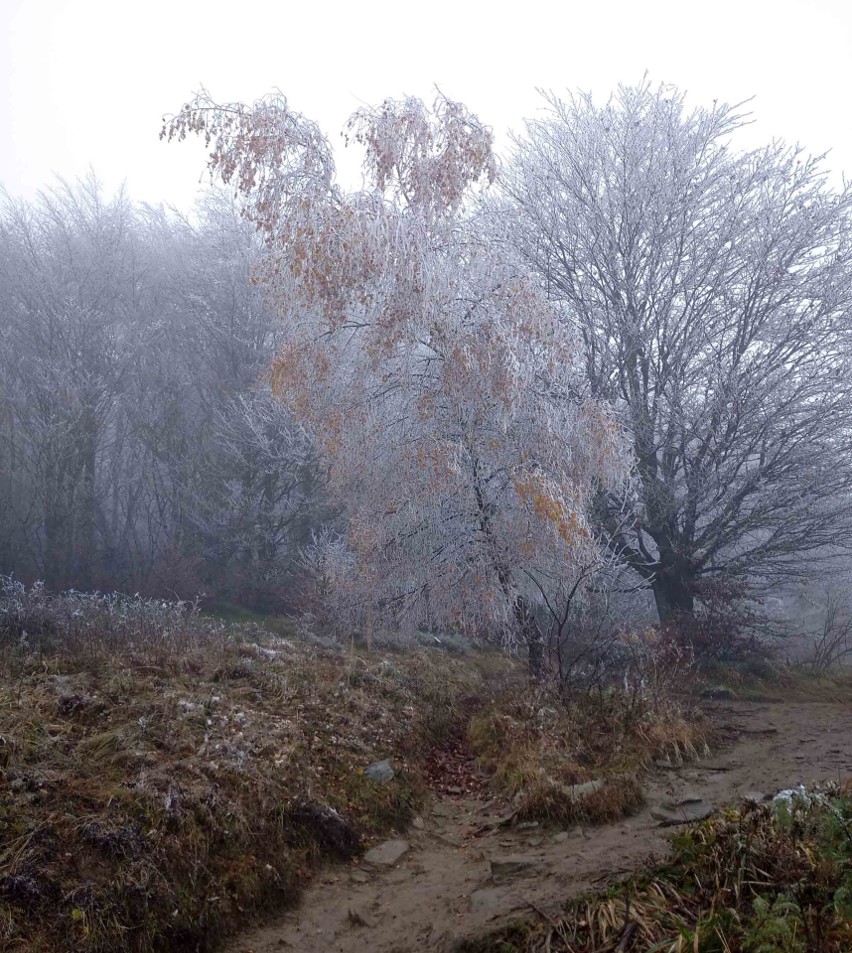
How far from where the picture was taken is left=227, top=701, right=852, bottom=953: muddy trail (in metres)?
4.04

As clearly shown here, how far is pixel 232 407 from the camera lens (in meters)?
15.9

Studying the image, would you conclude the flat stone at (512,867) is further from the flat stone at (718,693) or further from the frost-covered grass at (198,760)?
the flat stone at (718,693)

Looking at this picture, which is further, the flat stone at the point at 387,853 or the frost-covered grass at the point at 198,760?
the flat stone at the point at 387,853

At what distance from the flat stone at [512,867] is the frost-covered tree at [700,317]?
6.02 metres

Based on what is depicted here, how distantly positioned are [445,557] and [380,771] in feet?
9.04

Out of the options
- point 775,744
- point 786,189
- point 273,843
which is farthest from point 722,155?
point 273,843

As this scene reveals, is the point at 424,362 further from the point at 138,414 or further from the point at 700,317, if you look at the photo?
the point at 138,414

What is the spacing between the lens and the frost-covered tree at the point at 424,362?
25.5ft

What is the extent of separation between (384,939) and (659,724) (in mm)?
3457

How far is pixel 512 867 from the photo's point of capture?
4.55m

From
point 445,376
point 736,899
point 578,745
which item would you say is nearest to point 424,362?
point 445,376

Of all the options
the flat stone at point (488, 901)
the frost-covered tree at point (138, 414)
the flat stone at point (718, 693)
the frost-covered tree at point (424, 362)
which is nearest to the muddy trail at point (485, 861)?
the flat stone at point (488, 901)

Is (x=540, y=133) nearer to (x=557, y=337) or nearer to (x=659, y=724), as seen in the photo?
(x=557, y=337)

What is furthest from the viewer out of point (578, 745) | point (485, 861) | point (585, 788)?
point (578, 745)
